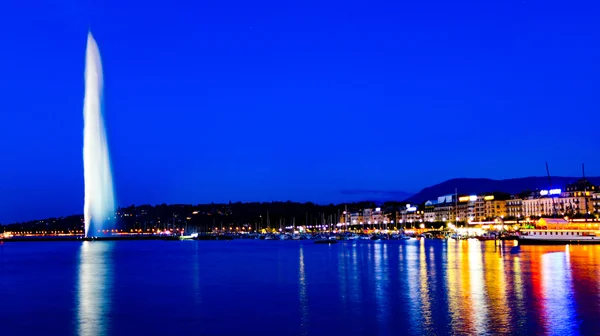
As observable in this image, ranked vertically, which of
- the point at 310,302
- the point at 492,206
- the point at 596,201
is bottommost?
the point at 310,302

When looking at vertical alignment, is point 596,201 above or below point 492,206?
below

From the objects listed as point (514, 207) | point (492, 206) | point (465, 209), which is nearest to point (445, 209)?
point (465, 209)

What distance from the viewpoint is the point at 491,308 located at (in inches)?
944

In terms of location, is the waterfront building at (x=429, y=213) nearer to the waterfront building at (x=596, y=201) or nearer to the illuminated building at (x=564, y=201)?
the illuminated building at (x=564, y=201)

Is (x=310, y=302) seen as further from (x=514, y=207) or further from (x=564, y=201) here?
(x=514, y=207)

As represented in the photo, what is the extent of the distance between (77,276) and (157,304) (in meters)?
16.2

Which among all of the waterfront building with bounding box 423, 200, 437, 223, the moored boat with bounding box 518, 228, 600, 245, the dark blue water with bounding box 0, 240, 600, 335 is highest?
the waterfront building with bounding box 423, 200, 437, 223

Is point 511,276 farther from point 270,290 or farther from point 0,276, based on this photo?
point 0,276

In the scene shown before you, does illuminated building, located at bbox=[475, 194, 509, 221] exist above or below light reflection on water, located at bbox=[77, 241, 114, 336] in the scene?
above

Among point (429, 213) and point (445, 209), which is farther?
point (429, 213)

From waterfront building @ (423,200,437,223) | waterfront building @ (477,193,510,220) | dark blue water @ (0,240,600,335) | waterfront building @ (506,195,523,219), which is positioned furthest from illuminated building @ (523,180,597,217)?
dark blue water @ (0,240,600,335)

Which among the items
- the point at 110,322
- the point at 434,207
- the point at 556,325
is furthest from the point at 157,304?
the point at 434,207

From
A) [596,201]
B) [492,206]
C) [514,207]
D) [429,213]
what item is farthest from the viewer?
[429,213]

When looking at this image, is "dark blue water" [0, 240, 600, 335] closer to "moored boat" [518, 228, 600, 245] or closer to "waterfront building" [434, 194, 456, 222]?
"moored boat" [518, 228, 600, 245]
